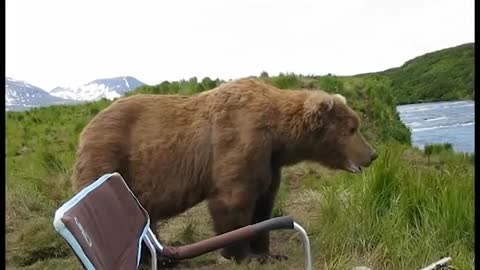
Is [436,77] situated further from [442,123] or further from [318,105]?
[318,105]

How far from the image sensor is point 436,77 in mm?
10203

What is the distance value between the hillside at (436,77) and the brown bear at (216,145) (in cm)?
380

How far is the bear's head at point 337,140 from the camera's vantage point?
4.74 metres

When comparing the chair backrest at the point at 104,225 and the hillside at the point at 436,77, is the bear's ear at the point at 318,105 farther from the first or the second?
the hillside at the point at 436,77

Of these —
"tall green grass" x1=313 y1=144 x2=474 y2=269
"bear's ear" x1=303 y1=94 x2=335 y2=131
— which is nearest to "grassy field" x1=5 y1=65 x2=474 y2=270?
"tall green grass" x1=313 y1=144 x2=474 y2=269

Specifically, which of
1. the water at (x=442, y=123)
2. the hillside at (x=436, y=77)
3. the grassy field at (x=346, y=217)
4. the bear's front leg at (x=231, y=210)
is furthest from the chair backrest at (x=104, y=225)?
the hillside at (x=436, y=77)

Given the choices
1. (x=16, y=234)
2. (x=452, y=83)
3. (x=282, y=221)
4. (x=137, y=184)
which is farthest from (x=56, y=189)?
(x=452, y=83)

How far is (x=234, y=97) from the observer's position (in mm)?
4613

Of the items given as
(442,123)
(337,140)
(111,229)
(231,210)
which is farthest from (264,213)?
(442,123)

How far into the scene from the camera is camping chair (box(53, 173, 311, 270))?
6.84 feet

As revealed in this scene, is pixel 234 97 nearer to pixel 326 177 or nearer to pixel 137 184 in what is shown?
pixel 137 184

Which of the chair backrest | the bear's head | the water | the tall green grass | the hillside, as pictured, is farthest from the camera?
the hillside

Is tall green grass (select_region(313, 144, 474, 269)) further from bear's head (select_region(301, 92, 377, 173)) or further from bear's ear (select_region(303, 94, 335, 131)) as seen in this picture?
bear's ear (select_region(303, 94, 335, 131))

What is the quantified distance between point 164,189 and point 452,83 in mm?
5632
